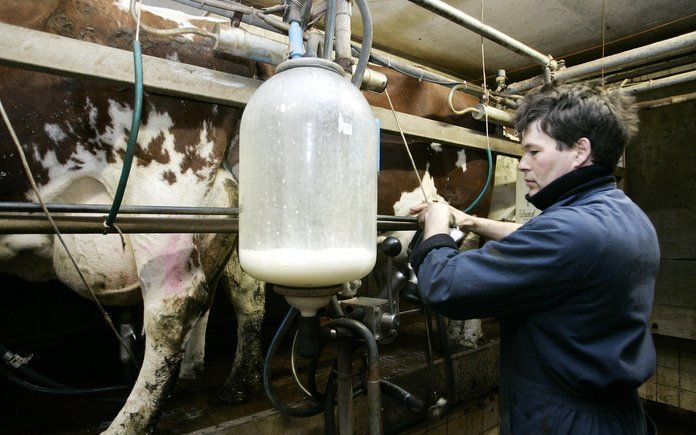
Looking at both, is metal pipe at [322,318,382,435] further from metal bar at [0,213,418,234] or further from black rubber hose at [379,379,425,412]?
metal bar at [0,213,418,234]

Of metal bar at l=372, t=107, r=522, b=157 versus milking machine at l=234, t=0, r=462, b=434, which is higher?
metal bar at l=372, t=107, r=522, b=157

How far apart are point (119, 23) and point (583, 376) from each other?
5.66 ft

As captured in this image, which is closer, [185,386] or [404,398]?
[404,398]

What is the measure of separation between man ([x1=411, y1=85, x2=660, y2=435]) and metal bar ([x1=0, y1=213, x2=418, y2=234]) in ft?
1.88

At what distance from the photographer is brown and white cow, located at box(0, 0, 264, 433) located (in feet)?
4.03

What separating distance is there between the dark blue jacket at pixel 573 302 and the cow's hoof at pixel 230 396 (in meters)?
1.18

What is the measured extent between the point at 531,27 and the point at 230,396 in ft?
9.85

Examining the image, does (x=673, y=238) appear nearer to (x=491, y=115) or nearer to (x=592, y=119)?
(x=491, y=115)

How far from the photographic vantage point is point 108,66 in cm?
99

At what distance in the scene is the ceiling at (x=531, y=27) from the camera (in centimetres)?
240

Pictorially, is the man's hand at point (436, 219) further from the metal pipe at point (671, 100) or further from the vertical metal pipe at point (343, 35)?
the metal pipe at point (671, 100)

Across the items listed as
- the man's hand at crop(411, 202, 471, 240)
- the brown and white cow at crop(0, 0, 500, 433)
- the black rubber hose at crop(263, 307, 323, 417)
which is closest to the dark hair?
the man's hand at crop(411, 202, 471, 240)

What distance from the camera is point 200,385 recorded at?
1.91 meters

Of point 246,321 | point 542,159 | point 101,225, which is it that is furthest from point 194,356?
point 542,159
